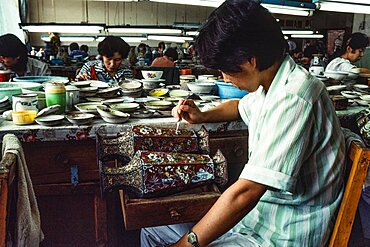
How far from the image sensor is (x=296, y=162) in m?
1.15

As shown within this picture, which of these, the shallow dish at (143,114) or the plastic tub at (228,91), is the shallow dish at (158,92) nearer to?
the plastic tub at (228,91)

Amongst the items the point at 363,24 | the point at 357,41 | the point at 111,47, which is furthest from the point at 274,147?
the point at 363,24

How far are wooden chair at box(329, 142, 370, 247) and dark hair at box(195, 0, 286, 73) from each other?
0.42m

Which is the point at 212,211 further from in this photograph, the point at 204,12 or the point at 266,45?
the point at 204,12

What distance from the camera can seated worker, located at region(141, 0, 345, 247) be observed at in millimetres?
1154

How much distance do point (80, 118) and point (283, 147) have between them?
101 centimetres

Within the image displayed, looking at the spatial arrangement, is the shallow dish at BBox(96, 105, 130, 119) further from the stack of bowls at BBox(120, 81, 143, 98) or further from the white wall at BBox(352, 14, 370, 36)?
the white wall at BBox(352, 14, 370, 36)

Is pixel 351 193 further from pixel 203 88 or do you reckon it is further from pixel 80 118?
pixel 203 88

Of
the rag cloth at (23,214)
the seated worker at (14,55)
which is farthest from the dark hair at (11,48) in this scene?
the rag cloth at (23,214)

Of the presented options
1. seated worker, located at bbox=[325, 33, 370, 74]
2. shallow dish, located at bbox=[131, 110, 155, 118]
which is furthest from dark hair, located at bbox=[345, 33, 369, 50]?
shallow dish, located at bbox=[131, 110, 155, 118]

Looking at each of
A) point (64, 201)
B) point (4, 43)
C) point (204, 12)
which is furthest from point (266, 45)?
point (204, 12)

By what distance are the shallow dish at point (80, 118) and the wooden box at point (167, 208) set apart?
1.80 ft

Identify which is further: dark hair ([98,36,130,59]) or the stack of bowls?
dark hair ([98,36,130,59])

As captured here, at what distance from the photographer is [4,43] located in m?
3.59
